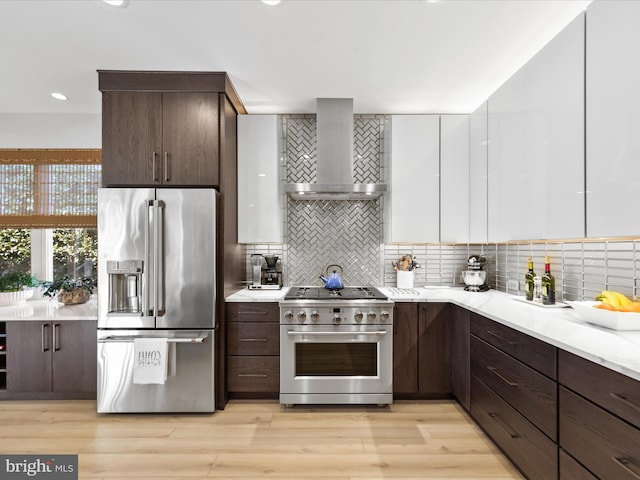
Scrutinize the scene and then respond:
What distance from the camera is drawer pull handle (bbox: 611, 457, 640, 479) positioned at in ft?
3.84

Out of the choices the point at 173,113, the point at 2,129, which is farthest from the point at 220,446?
the point at 2,129

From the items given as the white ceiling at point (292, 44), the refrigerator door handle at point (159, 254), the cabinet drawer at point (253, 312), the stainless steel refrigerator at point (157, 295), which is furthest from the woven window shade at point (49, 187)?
the cabinet drawer at point (253, 312)

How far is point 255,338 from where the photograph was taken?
2898 mm

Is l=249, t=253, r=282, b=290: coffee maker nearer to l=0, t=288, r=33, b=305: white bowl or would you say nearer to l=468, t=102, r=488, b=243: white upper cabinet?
l=468, t=102, r=488, b=243: white upper cabinet

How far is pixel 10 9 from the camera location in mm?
2016

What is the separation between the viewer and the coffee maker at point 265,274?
3.38 metres

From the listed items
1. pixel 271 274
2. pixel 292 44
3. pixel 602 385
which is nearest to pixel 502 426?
pixel 602 385

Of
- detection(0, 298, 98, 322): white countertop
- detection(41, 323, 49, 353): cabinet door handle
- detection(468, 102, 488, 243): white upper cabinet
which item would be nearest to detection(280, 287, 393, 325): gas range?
detection(468, 102, 488, 243): white upper cabinet

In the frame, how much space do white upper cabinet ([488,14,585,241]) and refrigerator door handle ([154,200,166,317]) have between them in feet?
8.07

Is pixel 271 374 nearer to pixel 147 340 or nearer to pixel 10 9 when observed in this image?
pixel 147 340

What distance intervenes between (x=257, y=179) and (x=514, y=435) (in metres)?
2.61

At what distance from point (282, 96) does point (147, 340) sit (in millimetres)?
2225

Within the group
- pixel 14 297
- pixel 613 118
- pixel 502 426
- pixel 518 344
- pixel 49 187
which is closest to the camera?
pixel 613 118

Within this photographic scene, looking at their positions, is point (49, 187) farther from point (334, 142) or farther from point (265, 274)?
point (334, 142)
